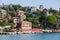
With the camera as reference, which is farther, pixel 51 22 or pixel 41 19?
pixel 41 19

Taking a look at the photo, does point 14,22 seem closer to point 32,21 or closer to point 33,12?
point 32,21

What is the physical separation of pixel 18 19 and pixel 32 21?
116 inches

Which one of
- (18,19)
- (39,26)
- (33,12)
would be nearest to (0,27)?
(18,19)

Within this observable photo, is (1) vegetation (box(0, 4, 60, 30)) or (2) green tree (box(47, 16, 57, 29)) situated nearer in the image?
(1) vegetation (box(0, 4, 60, 30))

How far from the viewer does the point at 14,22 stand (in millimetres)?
47281

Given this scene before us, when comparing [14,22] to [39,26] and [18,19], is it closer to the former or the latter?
[18,19]

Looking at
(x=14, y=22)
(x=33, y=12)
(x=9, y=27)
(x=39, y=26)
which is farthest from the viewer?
(x=33, y=12)

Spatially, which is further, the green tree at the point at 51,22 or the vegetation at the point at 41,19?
the green tree at the point at 51,22

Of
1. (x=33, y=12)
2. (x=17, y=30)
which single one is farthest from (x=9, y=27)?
(x=33, y=12)

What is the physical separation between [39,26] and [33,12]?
27.8 feet

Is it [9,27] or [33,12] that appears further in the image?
[33,12]

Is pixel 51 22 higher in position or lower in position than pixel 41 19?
lower

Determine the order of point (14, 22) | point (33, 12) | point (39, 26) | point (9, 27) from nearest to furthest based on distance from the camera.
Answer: point (9, 27) → point (14, 22) → point (39, 26) → point (33, 12)

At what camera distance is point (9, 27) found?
43.8 metres
